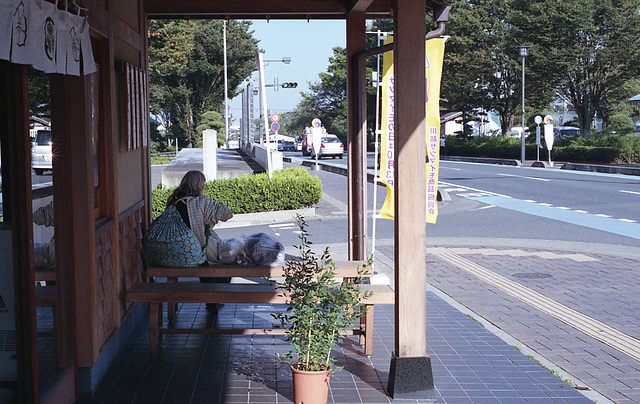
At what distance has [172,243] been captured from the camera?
21.2 ft

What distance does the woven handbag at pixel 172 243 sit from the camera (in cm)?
646

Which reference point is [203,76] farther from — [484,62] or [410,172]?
[410,172]

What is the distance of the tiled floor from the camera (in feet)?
16.8

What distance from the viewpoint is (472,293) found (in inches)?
350

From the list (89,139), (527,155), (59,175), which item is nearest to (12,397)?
(59,175)

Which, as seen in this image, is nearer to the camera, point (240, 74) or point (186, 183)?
point (186, 183)

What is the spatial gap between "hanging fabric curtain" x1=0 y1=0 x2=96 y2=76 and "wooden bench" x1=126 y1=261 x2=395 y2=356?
2.01 meters

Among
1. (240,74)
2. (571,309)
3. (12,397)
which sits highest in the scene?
(240,74)

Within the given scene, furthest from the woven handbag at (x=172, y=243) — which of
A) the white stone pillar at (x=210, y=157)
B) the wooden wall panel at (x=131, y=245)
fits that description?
the white stone pillar at (x=210, y=157)

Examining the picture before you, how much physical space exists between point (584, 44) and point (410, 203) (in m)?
41.3

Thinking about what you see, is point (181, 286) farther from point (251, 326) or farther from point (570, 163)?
point (570, 163)

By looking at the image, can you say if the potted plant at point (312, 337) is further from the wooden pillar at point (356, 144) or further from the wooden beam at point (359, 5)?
the wooden beam at point (359, 5)

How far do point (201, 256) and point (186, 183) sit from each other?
2.31 ft

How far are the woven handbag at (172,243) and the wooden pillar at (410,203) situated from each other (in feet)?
7.30
